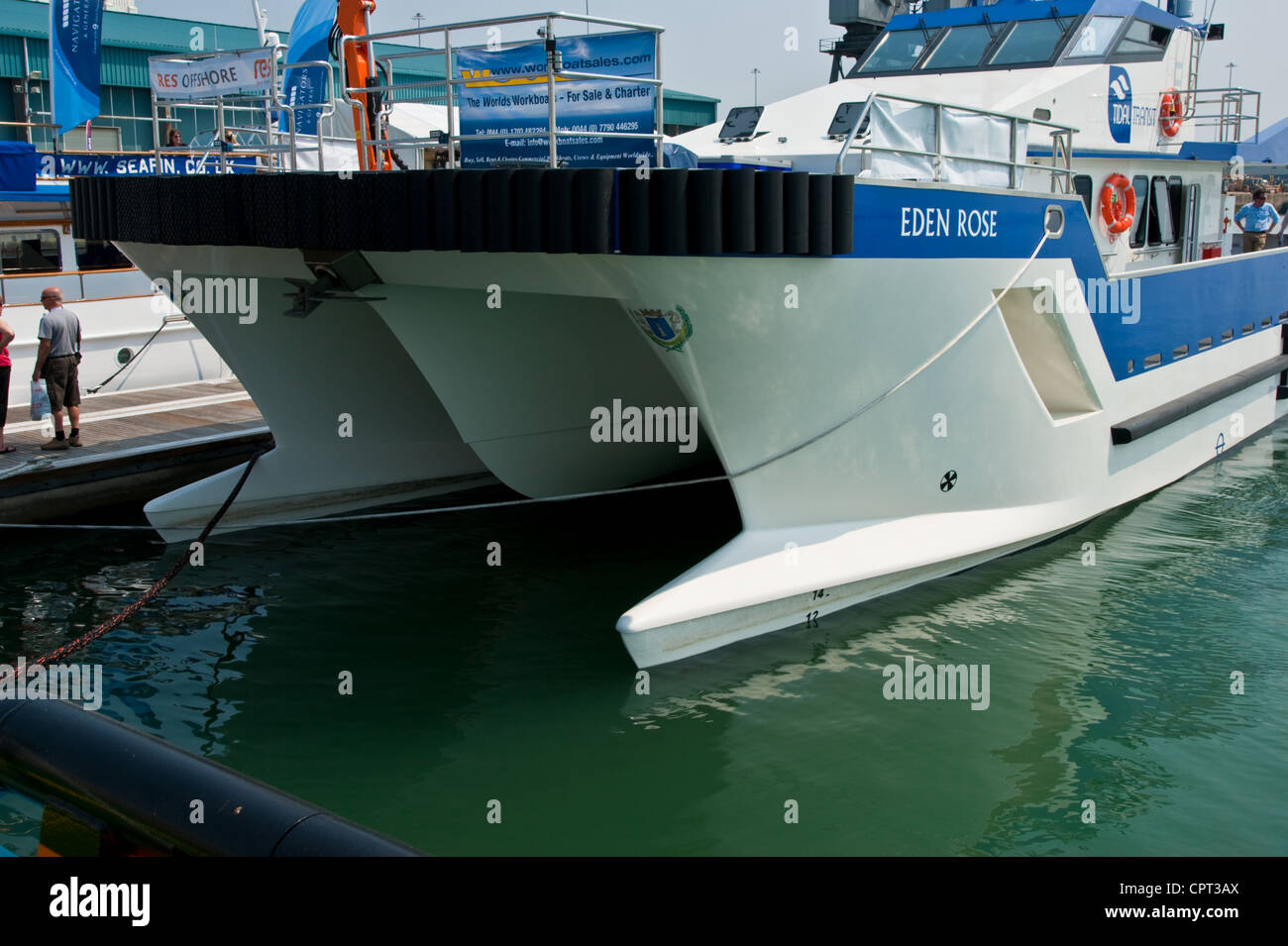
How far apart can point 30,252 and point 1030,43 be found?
12.4 m

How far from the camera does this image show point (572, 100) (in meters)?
6.38

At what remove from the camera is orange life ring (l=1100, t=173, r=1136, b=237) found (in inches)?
414

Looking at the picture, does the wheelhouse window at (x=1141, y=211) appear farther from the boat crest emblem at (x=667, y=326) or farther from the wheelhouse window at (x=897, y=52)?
the boat crest emblem at (x=667, y=326)


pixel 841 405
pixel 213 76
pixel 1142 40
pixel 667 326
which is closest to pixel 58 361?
pixel 213 76

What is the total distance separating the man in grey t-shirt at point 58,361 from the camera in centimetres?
1039

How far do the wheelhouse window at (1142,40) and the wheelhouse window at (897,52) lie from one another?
186 cm

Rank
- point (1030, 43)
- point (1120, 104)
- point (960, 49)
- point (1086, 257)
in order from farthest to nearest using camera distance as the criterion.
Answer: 1. point (960, 49)
2. point (1030, 43)
3. point (1120, 104)
4. point (1086, 257)

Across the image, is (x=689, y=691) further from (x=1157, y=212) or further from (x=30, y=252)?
(x=30, y=252)

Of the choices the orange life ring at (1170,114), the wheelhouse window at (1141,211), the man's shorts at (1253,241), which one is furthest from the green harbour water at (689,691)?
the man's shorts at (1253,241)

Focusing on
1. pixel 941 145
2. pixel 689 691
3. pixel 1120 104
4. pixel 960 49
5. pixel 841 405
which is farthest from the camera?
pixel 960 49

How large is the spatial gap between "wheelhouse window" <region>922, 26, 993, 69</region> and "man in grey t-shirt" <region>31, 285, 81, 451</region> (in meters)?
8.28
